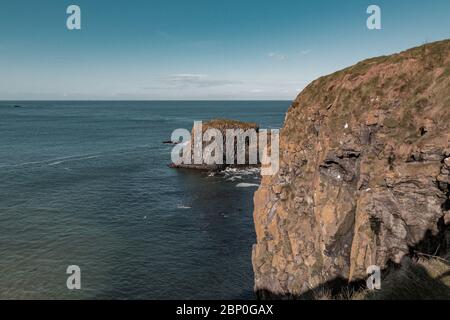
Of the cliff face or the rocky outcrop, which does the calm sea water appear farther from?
the cliff face

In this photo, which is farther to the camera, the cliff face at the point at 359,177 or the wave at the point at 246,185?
the wave at the point at 246,185

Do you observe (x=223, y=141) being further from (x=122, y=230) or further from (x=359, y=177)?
(x=359, y=177)

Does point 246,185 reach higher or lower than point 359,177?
lower

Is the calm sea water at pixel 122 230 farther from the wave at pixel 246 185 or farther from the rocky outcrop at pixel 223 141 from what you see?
the rocky outcrop at pixel 223 141

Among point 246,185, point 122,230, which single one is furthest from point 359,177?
point 246,185

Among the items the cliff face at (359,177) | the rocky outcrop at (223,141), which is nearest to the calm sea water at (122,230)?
the rocky outcrop at (223,141)

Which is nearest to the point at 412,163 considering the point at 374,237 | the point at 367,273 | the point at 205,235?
the point at 374,237

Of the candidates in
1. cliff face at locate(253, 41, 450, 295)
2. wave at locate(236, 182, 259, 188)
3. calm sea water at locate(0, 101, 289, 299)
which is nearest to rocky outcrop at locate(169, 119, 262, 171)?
calm sea water at locate(0, 101, 289, 299)

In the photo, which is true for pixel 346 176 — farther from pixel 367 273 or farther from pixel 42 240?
pixel 42 240
